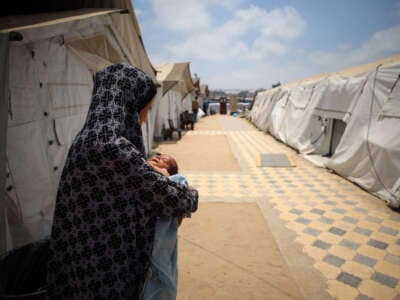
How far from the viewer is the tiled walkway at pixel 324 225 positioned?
2.56 metres

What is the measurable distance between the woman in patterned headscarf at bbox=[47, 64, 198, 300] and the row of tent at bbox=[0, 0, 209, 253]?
61 cm

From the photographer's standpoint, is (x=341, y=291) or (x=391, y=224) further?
(x=391, y=224)

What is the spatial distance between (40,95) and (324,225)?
163 inches

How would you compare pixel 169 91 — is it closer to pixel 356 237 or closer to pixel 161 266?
pixel 356 237

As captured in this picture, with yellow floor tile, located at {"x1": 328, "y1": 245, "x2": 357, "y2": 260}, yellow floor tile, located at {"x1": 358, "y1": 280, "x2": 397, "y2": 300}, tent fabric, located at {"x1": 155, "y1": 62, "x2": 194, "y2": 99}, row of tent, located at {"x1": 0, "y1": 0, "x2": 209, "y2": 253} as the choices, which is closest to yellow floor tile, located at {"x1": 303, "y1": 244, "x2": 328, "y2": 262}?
yellow floor tile, located at {"x1": 328, "y1": 245, "x2": 357, "y2": 260}

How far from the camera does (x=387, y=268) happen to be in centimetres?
274

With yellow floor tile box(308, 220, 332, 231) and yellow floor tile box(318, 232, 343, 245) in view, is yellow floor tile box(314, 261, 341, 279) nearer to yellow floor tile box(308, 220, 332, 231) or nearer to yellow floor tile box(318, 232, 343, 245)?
yellow floor tile box(318, 232, 343, 245)

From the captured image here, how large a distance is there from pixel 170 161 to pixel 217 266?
1.41 meters

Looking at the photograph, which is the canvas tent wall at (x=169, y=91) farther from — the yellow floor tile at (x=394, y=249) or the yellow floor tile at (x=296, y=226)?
the yellow floor tile at (x=394, y=249)

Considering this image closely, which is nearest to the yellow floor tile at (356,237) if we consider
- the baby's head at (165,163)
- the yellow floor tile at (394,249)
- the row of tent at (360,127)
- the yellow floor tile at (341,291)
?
the yellow floor tile at (394,249)

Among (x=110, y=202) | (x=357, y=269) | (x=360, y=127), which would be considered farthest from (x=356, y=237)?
(x=110, y=202)

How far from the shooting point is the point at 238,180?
579 cm

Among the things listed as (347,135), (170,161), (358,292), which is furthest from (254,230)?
(347,135)

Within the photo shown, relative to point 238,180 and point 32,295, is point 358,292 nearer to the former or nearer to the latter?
point 32,295
